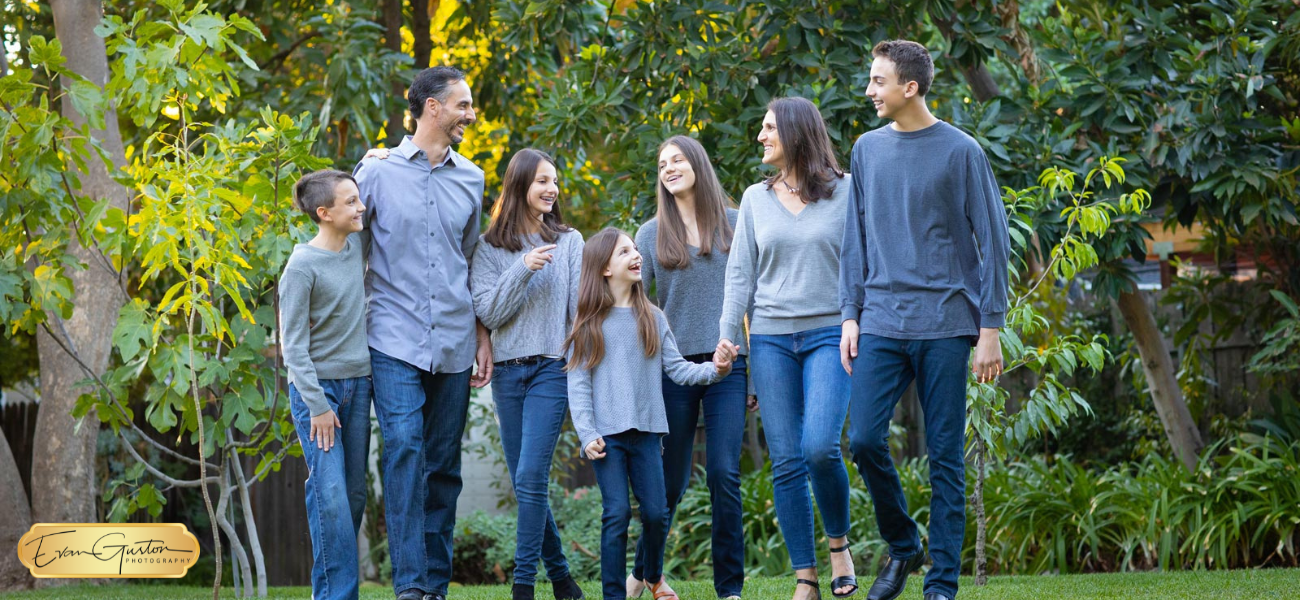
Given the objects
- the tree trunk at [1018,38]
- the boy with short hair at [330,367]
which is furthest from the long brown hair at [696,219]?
the tree trunk at [1018,38]

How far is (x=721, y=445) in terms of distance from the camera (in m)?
4.20

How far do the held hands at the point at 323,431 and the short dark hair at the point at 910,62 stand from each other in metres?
2.02

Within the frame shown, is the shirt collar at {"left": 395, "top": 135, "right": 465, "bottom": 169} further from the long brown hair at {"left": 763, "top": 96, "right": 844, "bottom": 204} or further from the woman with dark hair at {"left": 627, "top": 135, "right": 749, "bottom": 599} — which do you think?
the long brown hair at {"left": 763, "top": 96, "right": 844, "bottom": 204}

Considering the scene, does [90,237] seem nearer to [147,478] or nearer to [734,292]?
[734,292]

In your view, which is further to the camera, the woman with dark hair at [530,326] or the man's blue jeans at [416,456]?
the woman with dark hair at [530,326]

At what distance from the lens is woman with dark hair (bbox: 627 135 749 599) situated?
4.22 meters

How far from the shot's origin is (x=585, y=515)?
8.16m

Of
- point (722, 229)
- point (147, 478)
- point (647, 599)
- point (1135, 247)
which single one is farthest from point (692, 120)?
point (147, 478)

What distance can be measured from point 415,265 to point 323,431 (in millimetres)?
671

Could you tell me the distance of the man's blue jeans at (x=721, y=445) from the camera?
4199 mm

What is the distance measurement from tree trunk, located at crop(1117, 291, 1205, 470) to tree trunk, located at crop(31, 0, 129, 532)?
18.7 ft

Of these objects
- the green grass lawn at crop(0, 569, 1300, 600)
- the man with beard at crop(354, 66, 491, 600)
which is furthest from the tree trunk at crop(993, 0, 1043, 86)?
the man with beard at crop(354, 66, 491, 600)
